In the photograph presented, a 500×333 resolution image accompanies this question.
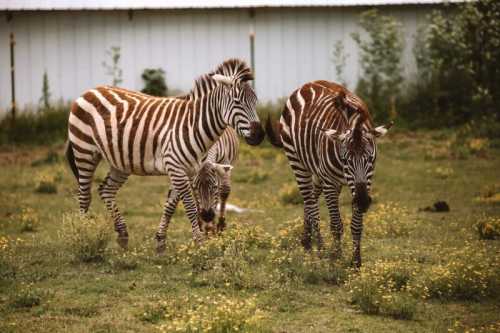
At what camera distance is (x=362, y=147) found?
903cm

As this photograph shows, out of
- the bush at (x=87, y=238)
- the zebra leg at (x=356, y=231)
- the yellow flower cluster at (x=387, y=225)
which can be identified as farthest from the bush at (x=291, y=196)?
the zebra leg at (x=356, y=231)

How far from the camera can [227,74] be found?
10.1 meters

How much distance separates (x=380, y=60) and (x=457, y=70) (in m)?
1.94

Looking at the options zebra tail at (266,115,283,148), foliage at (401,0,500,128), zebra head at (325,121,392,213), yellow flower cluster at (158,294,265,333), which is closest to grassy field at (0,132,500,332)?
yellow flower cluster at (158,294,265,333)

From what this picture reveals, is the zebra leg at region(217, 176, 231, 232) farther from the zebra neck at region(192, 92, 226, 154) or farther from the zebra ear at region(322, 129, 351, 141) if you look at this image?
the zebra ear at region(322, 129, 351, 141)

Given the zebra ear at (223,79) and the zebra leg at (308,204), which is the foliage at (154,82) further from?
the zebra ear at (223,79)

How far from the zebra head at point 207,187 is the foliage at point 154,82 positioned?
10.4 m

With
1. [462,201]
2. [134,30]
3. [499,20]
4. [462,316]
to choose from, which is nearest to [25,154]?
[134,30]

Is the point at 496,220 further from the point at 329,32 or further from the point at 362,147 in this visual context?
the point at 329,32

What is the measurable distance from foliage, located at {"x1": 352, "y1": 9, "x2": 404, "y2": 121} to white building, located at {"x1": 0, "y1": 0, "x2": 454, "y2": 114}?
521 mm

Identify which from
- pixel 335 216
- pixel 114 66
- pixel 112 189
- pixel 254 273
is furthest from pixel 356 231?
pixel 114 66

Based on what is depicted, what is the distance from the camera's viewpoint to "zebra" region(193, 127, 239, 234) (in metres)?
10.6

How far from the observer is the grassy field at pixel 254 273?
312 inches

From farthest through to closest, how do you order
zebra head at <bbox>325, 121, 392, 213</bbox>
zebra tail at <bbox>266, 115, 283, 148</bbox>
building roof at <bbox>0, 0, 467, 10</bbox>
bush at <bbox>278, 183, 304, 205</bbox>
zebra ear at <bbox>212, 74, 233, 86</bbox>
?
1. building roof at <bbox>0, 0, 467, 10</bbox>
2. bush at <bbox>278, 183, 304, 205</bbox>
3. zebra tail at <bbox>266, 115, 283, 148</bbox>
4. zebra ear at <bbox>212, 74, 233, 86</bbox>
5. zebra head at <bbox>325, 121, 392, 213</bbox>
